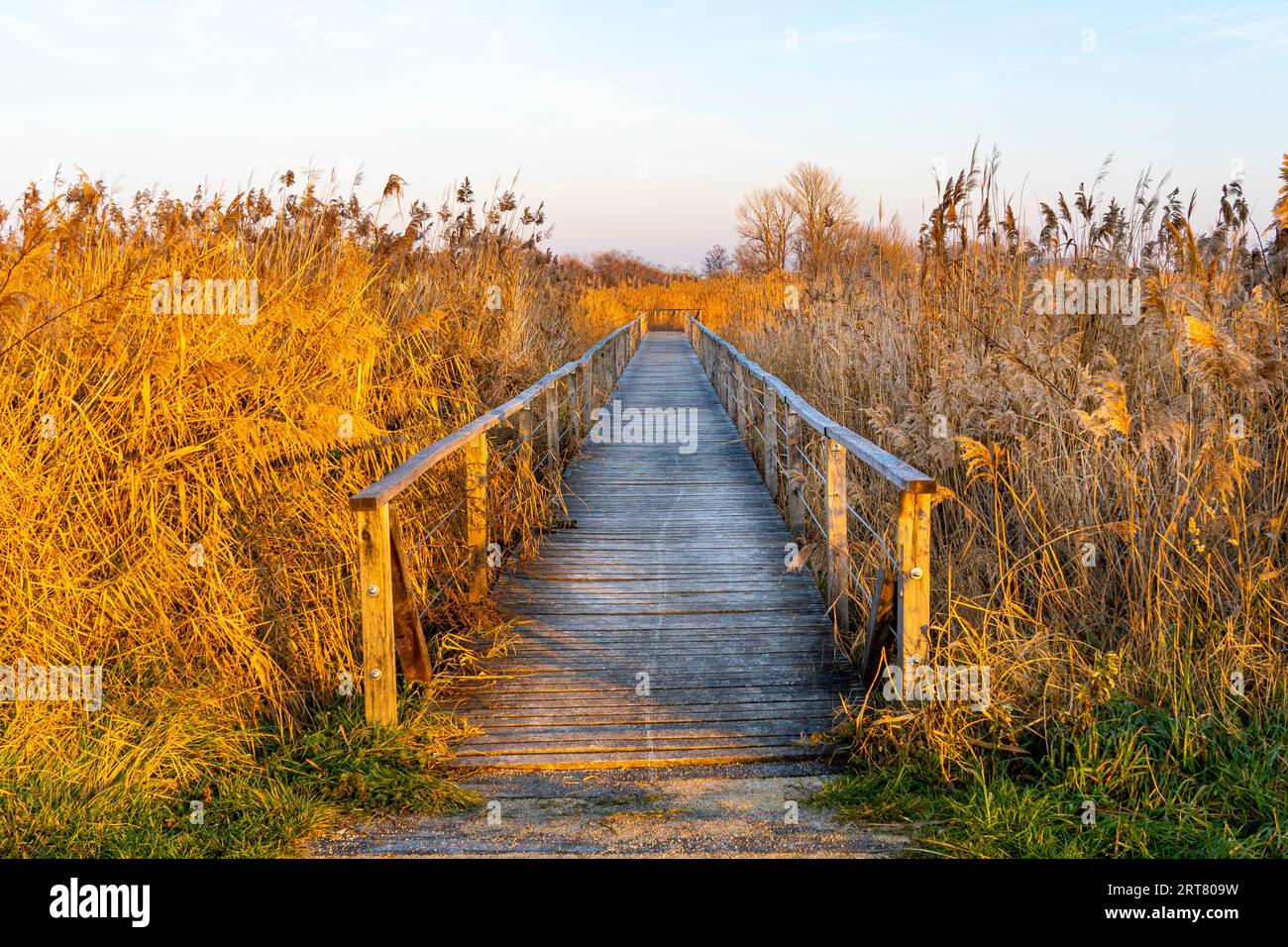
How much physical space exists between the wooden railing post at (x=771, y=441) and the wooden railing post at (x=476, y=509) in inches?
129

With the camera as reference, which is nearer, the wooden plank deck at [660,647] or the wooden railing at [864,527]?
the wooden railing at [864,527]

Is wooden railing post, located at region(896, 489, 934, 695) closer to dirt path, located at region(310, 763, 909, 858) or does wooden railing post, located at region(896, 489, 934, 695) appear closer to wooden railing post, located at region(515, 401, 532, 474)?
dirt path, located at region(310, 763, 909, 858)

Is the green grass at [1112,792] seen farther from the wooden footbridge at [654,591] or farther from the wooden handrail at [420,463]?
the wooden handrail at [420,463]

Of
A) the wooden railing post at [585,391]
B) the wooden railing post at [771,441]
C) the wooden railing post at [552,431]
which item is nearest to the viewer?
the wooden railing post at [552,431]

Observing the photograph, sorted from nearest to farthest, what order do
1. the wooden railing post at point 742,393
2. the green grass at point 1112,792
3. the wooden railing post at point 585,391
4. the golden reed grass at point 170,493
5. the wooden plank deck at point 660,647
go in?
1. the green grass at point 1112,792
2. the golden reed grass at point 170,493
3. the wooden plank deck at point 660,647
4. the wooden railing post at point 585,391
5. the wooden railing post at point 742,393

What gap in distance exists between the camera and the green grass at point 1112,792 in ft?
9.26

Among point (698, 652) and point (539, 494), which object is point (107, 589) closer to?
point (698, 652)

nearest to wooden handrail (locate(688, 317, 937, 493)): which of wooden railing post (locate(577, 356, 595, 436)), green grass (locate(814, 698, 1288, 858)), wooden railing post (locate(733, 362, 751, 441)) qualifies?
green grass (locate(814, 698, 1288, 858))

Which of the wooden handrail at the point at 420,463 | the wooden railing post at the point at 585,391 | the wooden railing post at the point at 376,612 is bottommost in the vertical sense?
Answer: the wooden railing post at the point at 376,612

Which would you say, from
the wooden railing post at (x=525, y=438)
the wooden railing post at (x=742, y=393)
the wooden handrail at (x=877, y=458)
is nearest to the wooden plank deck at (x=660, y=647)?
the wooden railing post at (x=525, y=438)

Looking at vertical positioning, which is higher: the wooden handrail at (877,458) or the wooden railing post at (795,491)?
the wooden handrail at (877,458)

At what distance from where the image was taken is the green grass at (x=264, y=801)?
286cm

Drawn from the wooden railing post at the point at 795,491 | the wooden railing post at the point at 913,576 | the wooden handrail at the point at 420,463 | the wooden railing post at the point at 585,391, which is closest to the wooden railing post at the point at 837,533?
the wooden railing post at the point at 795,491

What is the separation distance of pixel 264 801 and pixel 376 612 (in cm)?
73
